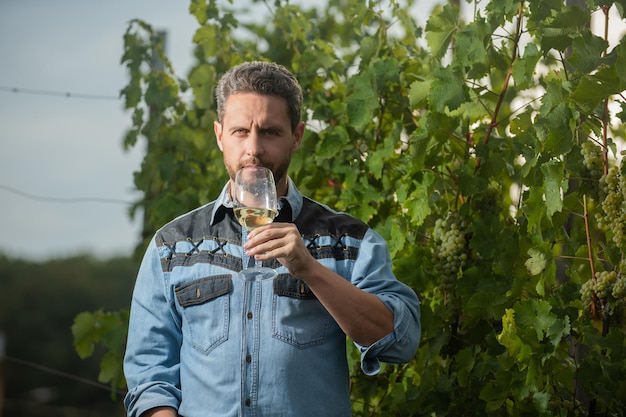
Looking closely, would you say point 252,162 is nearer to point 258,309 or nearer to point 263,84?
point 263,84

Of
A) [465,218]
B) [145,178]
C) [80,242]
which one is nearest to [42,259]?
[80,242]

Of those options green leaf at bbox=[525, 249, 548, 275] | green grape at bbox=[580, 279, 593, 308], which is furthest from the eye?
green grape at bbox=[580, 279, 593, 308]

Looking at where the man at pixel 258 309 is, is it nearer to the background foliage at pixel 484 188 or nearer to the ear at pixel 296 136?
the ear at pixel 296 136

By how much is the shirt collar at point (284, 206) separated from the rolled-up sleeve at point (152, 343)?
6.8 inches

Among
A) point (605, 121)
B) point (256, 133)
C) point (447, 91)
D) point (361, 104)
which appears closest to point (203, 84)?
point (361, 104)

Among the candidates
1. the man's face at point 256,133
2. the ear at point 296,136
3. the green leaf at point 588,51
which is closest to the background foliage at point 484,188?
the green leaf at point 588,51

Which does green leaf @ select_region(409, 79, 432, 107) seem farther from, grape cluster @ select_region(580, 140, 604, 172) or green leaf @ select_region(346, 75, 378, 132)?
grape cluster @ select_region(580, 140, 604, 172)

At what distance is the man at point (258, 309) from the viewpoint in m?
2.02

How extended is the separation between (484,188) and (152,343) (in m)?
1.10

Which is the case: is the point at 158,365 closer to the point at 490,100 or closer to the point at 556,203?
the point at 556,203

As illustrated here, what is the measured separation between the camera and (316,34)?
4.18m

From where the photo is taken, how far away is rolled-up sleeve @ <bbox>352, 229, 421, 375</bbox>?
2.04 metres

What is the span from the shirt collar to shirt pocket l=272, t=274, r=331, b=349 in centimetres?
17

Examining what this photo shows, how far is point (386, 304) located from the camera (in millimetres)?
2025
